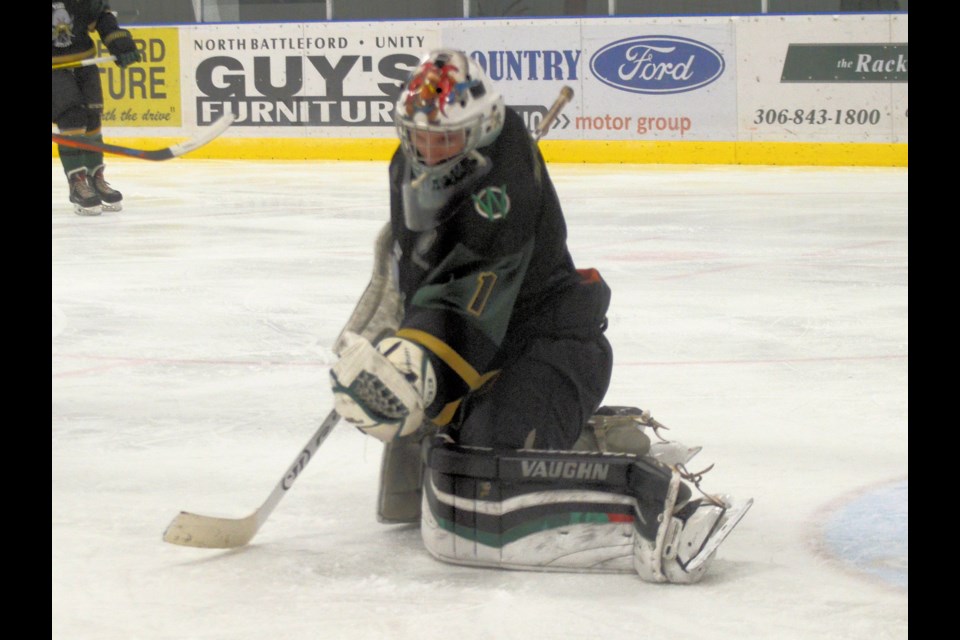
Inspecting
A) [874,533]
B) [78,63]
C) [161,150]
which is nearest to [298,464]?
[874,533]

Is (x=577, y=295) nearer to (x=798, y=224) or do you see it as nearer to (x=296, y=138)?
(x=798, y=224)

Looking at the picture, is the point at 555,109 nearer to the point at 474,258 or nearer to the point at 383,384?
the point at 474,258

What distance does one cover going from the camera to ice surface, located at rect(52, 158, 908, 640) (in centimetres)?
182

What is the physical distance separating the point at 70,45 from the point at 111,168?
279 cm

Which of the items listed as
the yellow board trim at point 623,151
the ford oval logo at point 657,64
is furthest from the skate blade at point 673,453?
the ford oval logo at point 657,64

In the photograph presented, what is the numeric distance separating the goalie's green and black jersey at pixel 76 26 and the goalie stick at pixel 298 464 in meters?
5.49

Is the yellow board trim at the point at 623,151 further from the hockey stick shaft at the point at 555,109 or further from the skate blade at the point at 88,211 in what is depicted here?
the hockey stick shaft at the point at 555,109

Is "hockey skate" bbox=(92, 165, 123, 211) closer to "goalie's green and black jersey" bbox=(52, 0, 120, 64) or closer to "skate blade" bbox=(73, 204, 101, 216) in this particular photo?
"skate blade" bbox=(73, 204, 101, 216)

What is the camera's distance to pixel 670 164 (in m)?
9.15

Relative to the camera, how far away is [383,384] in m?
1.86

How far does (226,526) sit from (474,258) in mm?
524

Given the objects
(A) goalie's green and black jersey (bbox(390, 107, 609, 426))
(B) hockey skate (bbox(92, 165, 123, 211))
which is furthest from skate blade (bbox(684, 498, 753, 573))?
(B) hockey skate (bbox(92, 165, 123, 211))
